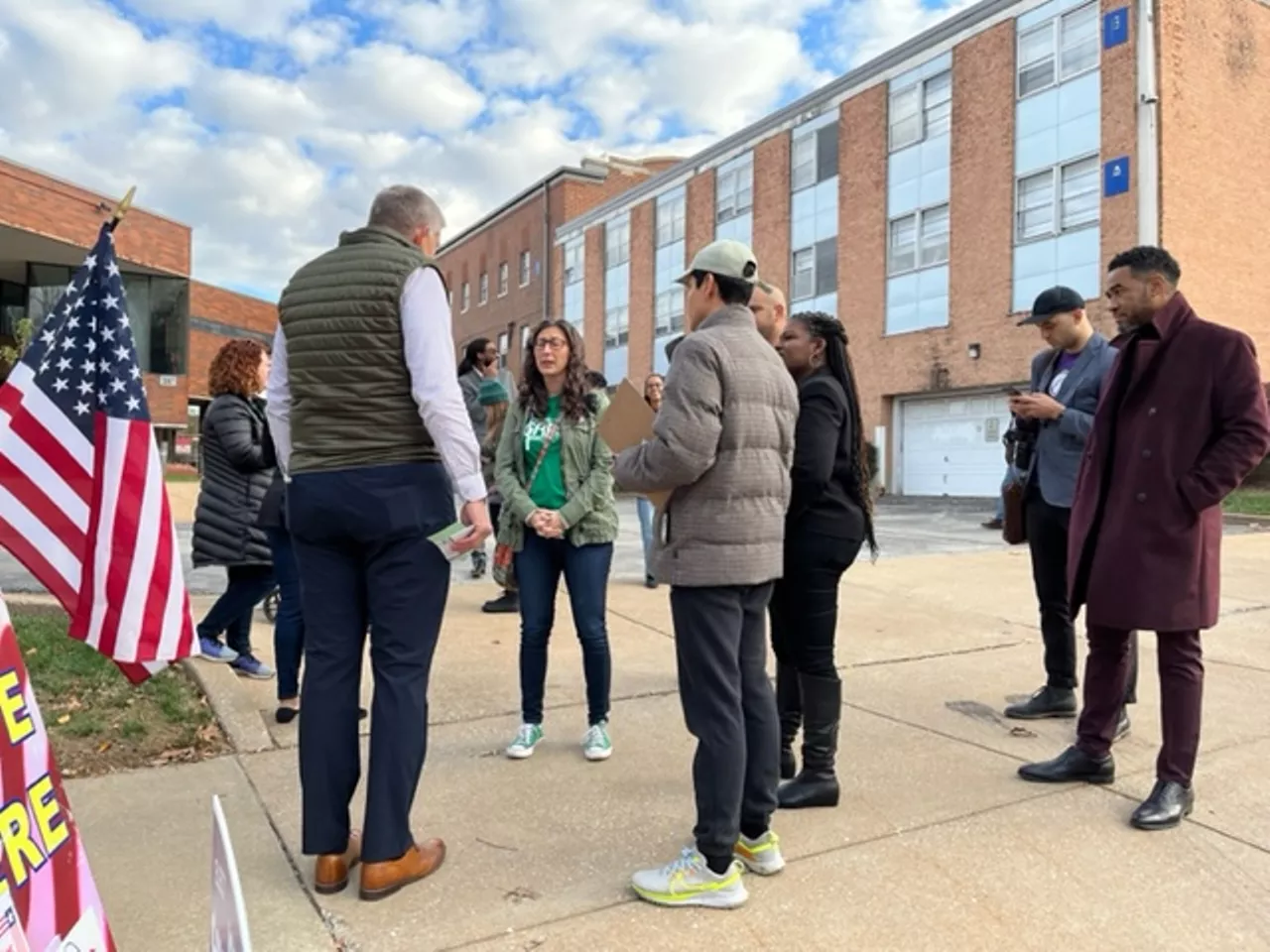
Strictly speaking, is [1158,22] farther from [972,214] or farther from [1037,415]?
[1037,415]

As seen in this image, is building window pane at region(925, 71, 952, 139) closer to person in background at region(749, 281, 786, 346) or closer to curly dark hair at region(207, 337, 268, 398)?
curly dark hair at region(207, 337, 268, 398)

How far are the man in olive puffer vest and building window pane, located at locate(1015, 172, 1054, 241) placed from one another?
2068cm

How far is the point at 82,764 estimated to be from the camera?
3.85m

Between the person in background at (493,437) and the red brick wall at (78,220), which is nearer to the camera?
the person in background at (493,437)

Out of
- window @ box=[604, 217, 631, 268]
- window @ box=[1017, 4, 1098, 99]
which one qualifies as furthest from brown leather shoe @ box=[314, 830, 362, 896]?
window @ box=[604, 217, 631, 268]

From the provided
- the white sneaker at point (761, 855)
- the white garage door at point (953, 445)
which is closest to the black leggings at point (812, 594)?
the white sneaker at point (761, 855)

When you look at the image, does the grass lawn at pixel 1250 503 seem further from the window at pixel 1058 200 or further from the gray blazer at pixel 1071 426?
the gray blazer at pixel 1071 426

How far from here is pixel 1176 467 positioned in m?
3.35

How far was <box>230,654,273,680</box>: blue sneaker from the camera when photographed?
521 cm

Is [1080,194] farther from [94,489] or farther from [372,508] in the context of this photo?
[94,489]

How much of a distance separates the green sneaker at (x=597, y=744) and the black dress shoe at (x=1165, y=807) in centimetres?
193

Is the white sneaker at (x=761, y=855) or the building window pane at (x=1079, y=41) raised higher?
the building window pane at (x=1079, y=41)

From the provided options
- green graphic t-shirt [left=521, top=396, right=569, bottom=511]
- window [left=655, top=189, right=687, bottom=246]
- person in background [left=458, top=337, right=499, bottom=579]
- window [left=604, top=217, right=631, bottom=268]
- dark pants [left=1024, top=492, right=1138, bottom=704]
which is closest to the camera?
green graphic t-shirt [left=521, top=396, right=569, bottom=511]

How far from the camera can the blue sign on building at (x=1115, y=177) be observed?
19.0 meters
